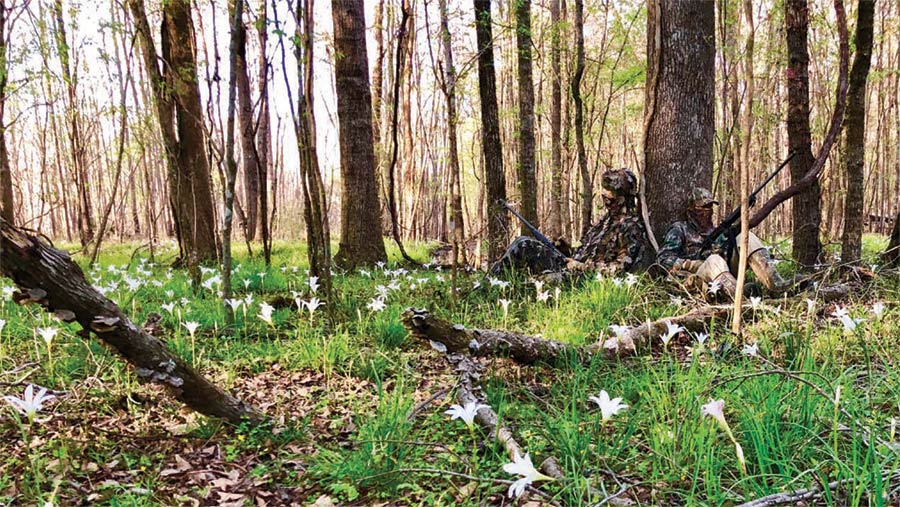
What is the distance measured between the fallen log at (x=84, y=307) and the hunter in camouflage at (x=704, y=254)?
3.55 meters

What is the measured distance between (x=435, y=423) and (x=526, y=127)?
581cm

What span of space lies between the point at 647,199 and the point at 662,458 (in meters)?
4.31

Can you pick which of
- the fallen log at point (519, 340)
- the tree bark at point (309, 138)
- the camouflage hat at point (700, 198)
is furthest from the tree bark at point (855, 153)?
the tree bark at point (309, 138)

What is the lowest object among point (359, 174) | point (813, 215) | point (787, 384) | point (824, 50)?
point (787, 384)

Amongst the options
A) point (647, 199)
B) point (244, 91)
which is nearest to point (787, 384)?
point (647, 199)

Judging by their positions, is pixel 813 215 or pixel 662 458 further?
pixel 813 215

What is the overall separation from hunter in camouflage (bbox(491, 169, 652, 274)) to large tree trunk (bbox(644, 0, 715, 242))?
0.29 m

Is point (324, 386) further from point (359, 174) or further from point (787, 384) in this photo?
point (359, 174)

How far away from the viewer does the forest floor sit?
1714mm

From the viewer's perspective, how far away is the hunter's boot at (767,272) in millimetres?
4059

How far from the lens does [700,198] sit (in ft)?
17.5

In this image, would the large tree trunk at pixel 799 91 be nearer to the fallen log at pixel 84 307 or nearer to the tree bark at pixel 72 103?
the fallen log at pixel 84 307

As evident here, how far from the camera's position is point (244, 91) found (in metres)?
10.0

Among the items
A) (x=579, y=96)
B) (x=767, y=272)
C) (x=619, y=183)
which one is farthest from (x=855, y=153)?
(x=579, y=96)
